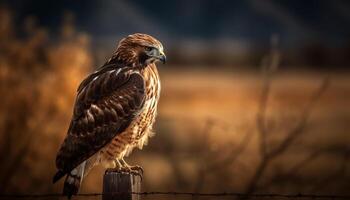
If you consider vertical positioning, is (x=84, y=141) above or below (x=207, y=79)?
above

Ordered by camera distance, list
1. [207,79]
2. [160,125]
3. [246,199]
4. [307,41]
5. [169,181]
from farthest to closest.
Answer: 1. [307,41]
2. [207,79]
3. [160,125]
4. [169,181]
5. [246,199]

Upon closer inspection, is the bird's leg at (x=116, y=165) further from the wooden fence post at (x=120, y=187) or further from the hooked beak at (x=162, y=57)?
the wooden fence post at (x=120, y=187)

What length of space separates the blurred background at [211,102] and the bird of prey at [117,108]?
188 cm

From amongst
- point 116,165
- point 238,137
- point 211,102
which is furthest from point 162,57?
point 211,102

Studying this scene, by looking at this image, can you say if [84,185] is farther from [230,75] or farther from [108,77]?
[230,75]

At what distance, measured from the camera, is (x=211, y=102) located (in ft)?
97.2

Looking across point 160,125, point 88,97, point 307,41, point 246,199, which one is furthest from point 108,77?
point 307,41

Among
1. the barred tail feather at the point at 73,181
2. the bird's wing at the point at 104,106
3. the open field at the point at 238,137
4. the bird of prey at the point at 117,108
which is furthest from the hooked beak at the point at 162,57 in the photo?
the open field at the point at 238,137

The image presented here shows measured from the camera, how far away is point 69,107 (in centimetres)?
1295

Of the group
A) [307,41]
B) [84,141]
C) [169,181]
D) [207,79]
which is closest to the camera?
[84,141]

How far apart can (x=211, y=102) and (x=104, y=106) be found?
21.4 metres

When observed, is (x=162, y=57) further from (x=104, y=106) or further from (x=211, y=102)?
(x=211, y=102)

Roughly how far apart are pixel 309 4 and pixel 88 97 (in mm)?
46088

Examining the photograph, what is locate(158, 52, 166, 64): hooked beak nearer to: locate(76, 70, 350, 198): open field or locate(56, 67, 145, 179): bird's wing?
locate(56, 67, 145, 179): bird's wing
